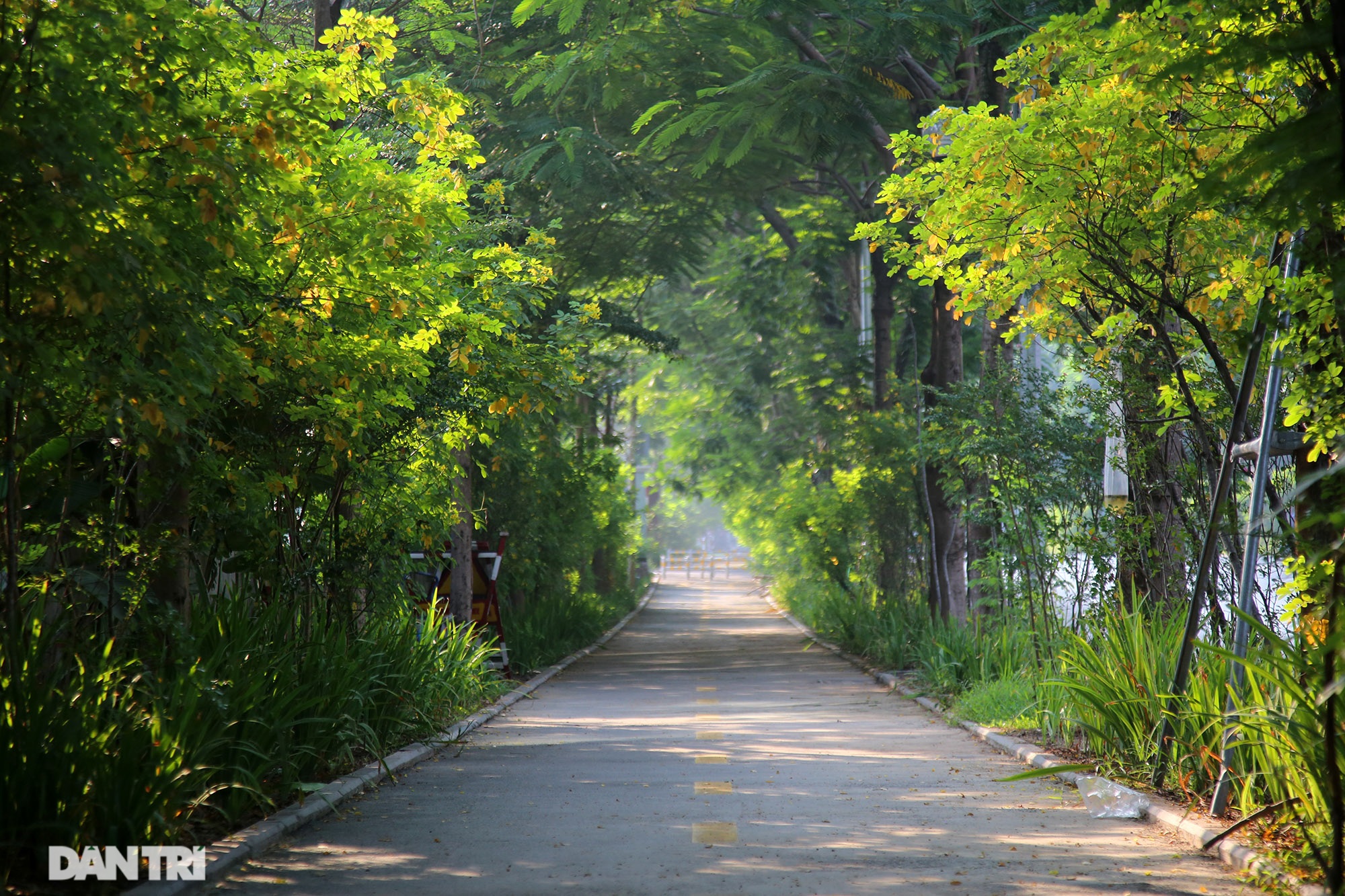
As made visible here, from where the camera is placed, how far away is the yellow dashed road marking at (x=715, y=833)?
6414mm

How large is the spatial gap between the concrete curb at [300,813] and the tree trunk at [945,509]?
23.8ft

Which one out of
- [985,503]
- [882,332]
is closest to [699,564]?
[882,332]

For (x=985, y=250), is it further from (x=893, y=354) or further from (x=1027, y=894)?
(x=893, y=354)

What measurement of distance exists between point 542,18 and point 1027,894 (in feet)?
40.8

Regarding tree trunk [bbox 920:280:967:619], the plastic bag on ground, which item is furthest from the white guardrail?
the plastic bag on ground

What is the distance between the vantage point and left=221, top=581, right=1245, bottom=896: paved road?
18.2 feet

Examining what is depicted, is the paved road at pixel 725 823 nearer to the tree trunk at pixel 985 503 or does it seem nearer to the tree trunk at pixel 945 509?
the tree trunk at pixel 985 503

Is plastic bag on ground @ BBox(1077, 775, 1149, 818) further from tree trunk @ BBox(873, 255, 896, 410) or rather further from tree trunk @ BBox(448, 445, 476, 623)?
tree trunk @ BBox(873, 255, 896, 410)

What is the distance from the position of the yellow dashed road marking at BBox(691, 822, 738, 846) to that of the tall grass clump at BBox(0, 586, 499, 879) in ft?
7.44

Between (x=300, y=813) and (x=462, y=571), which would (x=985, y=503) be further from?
(x=300, y=813)

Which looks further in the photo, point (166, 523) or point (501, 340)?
point (501, 340)

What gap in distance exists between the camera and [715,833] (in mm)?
6625

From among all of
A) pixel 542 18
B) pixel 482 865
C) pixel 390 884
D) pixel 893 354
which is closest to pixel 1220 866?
pixel 482 865

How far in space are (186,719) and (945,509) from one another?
13.1 m
